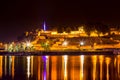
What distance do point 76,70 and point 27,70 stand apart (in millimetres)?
5873

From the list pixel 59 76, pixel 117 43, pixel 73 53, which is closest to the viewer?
pixel 59 76

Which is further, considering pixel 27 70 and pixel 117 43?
pixel 117 43

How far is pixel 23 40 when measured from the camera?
481ft

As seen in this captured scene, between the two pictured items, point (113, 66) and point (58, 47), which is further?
point (58, 47)

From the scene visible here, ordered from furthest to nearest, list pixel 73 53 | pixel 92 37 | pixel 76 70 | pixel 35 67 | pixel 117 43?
pixel 92 37
pixel 117 43
pixel 73 53
pixel 35 67
pixel 76 70

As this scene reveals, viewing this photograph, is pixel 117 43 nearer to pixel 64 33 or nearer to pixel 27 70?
pixel 64 33

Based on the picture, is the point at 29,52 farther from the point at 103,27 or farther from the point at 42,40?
the point at 103,27

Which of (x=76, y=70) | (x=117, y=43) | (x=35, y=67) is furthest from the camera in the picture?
(x=117, y=43)

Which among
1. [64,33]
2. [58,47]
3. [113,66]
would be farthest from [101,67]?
[64,33]

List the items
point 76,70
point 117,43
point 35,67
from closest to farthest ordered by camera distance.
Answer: point 76,70 → point 35,67 → point 117,43

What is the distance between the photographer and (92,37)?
143 meters

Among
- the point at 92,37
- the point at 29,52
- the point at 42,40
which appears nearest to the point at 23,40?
the point at 42,40

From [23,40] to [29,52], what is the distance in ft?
123

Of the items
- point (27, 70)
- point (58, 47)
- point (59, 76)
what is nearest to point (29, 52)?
point (58, 47)
